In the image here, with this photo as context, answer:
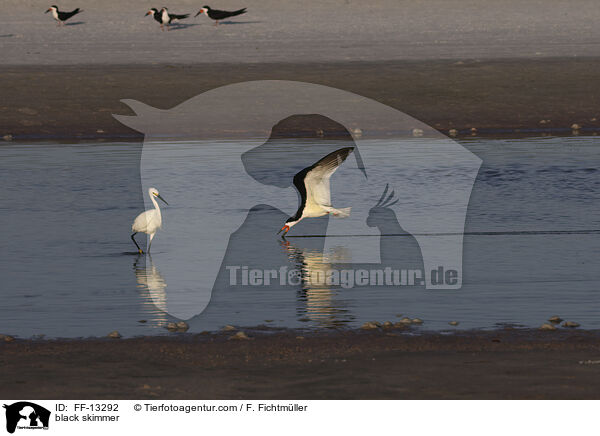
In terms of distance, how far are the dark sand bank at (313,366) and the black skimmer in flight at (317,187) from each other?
4037 millimetres

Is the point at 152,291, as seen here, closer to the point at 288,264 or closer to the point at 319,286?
the point at 319,286

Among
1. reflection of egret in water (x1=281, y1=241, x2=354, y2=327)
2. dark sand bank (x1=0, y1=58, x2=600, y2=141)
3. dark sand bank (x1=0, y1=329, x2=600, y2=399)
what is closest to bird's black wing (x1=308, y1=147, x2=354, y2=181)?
reflection of egret in water (x1=281, y1=241, x2=354, y2=327)

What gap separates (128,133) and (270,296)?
51.8 feet

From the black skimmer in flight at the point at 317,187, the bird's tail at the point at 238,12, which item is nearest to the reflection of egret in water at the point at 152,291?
the black skimmer in flight at the point at 317,187

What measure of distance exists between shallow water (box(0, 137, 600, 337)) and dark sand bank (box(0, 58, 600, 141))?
644cm

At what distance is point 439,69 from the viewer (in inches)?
1325

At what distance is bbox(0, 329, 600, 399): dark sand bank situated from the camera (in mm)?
8250

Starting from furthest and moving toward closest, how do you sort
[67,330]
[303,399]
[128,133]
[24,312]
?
[128,133], [24,312], [67,330], [303,399]

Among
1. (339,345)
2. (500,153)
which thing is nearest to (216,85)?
(500,153)

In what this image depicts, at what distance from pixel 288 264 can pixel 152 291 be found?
188 cm

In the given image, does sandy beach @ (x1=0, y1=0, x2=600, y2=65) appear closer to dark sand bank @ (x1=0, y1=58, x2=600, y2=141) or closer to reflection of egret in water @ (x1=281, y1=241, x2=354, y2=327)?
dark sand bank @ (x1=0, y1=58, x2=600, y2=141)

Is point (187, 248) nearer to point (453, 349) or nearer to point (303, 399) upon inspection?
point (453, 349)
